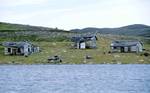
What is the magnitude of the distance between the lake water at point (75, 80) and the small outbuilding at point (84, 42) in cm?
3479

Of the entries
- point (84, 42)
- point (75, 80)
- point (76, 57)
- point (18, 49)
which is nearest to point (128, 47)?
point (84, 42)

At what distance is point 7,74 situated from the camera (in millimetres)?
95750

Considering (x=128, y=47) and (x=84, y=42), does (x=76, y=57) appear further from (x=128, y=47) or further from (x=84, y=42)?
(x=84, y=42)

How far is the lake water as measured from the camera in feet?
221

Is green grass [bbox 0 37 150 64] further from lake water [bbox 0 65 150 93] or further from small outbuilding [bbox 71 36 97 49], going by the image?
small outbuilding [bbox 71 36 97 49]

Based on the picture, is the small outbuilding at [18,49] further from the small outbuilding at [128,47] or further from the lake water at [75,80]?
the small outbuilding at [128,47]

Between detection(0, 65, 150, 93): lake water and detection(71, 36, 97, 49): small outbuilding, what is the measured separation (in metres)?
34.8

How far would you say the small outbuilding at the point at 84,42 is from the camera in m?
149

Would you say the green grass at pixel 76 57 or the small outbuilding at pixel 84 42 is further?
the small outbuilding at pixel 84 42

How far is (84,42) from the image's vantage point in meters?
151

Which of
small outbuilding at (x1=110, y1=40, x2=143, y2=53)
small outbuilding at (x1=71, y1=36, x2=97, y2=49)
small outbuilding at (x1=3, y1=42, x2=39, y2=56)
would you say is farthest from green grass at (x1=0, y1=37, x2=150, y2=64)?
small outbuilding at (x1=71, y1=36, x2=97, y2=49)

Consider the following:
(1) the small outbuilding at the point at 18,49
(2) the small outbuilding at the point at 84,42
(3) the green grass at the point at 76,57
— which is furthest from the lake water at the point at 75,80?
(2) the small outbuilding at the point at 84,42

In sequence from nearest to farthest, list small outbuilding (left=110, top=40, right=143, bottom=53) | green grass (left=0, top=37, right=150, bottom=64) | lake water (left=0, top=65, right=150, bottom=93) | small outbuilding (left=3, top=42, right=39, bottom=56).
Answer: lake water (left=0, top=65, right=150, bottom=93) → green grass (left=0, top=37, right=150, bottom=64) → small outbuilding (left=3, top=42, right=39, bottom=56) → small outbuilding (left=110, top=40, right=143, bottom=53)

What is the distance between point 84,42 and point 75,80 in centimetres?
6944
